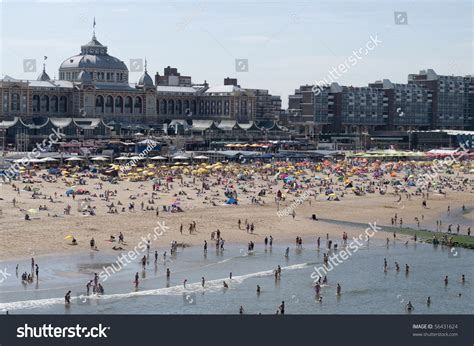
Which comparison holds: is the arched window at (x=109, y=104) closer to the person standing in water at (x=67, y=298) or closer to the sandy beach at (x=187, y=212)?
the sandy beach at (x=187, y=212)

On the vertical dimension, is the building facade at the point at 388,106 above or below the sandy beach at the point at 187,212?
above

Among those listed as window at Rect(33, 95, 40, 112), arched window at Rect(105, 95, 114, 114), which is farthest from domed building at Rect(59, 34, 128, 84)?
window at Rect(33, 95, 40, 112)

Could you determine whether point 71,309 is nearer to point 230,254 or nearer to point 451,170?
point 230,254

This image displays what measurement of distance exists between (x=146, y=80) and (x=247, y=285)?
118 m

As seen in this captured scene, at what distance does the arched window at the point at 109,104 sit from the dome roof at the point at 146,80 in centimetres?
735

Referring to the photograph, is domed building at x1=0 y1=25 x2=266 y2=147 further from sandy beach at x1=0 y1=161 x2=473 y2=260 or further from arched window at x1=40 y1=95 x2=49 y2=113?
sandy beach at x1=0 y1=161 x2=473 y2=260

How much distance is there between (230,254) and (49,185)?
116ft

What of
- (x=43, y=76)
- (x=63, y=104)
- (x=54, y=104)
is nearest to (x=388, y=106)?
(x=43, y=76)

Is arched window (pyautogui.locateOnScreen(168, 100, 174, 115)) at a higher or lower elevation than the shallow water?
higher

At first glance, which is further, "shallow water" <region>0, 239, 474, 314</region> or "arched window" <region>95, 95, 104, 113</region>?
"arched window" <region>95, 95, 104, 113</region>

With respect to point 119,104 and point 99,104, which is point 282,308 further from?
Answer: point 119,104

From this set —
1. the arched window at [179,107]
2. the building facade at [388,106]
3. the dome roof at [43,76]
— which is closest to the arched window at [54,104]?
the dome roof at [43,76]

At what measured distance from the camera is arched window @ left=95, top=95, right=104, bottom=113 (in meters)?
150

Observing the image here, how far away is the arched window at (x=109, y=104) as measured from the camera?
151 metres
